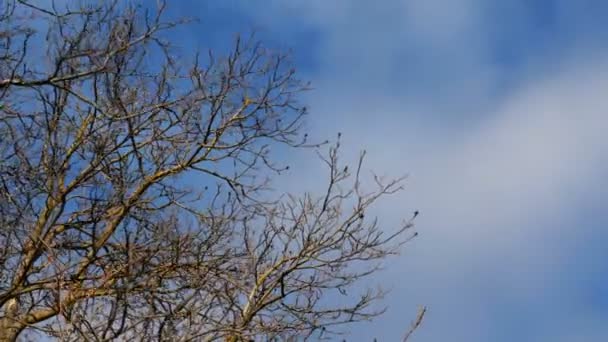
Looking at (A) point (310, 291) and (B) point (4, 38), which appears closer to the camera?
(B) point (4, 38)

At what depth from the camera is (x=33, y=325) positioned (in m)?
7.53

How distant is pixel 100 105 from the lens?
8.53 metres

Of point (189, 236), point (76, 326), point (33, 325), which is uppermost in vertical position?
point (189, 236)

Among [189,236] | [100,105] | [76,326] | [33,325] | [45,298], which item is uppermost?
[100,105]

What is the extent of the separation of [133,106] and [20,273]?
2397mm

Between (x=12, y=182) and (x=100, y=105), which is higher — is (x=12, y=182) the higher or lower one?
the lower one

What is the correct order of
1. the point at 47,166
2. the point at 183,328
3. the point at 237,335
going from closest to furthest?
the point at 183,328 → the point at 237,335 → the point at 47,166

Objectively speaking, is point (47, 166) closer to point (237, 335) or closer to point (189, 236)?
point (189, 236)

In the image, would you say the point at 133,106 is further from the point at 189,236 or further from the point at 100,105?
the point at 189,236

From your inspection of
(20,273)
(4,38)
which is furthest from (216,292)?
(4,38)

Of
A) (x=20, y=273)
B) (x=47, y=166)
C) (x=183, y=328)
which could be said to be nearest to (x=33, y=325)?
(x=20, y=273)

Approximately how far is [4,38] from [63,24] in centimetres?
56

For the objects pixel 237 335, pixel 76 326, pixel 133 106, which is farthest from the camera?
pixel 133 106

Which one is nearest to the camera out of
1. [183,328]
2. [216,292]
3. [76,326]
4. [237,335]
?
[76,326]
